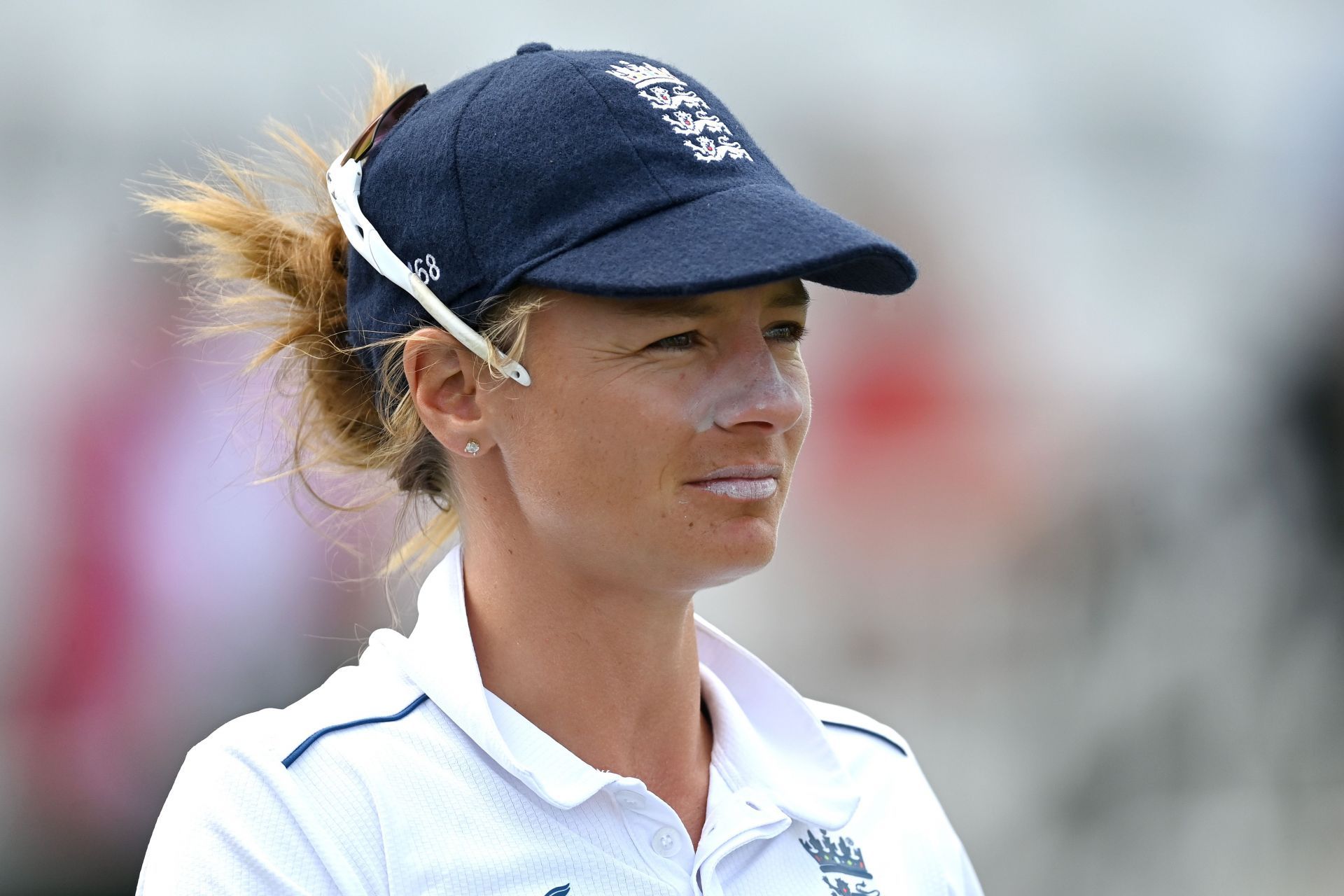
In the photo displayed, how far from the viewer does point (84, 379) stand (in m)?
3.23

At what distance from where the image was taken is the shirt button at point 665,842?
4.98ft

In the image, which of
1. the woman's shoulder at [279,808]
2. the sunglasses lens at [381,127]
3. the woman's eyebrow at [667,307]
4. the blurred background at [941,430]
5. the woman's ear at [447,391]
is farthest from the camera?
the blurred background at [941,430]

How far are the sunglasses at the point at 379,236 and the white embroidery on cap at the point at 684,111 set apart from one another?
0.32 m

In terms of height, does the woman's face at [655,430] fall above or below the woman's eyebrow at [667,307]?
below

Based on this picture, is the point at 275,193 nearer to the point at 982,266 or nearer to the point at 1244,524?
the point at 982,266

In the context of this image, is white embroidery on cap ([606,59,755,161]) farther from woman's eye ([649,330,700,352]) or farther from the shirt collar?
the shirt collar

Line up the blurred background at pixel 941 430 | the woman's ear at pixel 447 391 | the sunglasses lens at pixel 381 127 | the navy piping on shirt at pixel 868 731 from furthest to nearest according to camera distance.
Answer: the blurred background at pixel 941 430 < the navy piping on shirt at pixel 868 731 < the sunglasses lens at pixel 381 127 < the woman's ear at pixel 447 391

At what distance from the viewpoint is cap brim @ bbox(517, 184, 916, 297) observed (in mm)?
1428

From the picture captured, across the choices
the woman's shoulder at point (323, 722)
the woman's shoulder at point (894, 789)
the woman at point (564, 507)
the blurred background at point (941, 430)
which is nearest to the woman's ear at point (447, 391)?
the woman at point (564, 507)

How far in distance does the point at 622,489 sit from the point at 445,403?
27 cm

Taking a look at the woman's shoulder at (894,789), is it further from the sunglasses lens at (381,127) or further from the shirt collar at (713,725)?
the sunglasses lens at (381,127)

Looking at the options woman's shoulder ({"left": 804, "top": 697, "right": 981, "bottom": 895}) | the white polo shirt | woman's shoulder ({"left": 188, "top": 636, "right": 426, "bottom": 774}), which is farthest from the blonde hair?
woman's shoulder ({"left": 804, "top": 697, "right": 981, "bottom": 895})

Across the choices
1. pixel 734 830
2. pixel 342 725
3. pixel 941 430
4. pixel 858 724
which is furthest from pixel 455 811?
pixel 941 430

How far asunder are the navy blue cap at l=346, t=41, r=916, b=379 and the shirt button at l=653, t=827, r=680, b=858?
23.1 inches
